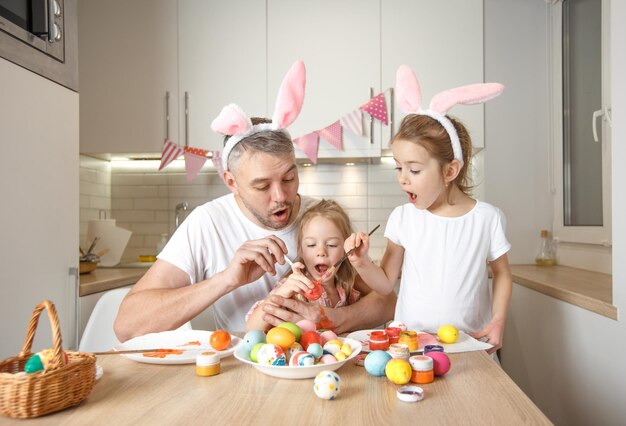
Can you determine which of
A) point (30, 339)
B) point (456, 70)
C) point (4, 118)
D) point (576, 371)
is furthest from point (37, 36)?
point (576, 371)

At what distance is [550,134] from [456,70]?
0.64m

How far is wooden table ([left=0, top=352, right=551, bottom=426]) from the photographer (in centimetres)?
88

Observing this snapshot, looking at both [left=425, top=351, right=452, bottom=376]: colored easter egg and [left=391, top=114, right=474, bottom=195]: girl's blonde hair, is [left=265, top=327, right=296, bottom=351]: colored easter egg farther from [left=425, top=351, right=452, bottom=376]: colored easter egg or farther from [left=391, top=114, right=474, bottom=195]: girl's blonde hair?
[left=391, top=114, right=474, bottom=195]: girl's blonde hair

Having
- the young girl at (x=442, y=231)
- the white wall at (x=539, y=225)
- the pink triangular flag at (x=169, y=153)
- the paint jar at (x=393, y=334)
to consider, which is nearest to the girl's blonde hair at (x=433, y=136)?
the young girl at (x=442, y=231)

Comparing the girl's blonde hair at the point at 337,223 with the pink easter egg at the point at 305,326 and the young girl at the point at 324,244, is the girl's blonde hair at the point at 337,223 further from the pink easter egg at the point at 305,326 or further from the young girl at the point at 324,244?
the pink easter egg at the point at 305,326

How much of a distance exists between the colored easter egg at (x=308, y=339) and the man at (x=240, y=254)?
0.22 meters

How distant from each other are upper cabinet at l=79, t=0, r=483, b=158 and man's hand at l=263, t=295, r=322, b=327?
1900 mm

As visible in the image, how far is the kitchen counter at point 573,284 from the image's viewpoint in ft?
6.40

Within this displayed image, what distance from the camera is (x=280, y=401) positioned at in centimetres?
96

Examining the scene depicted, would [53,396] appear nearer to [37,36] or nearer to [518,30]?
[37,36]

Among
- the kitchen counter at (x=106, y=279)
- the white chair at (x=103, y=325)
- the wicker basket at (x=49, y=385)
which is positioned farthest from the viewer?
the kitchen counter at (x=106, y=279)

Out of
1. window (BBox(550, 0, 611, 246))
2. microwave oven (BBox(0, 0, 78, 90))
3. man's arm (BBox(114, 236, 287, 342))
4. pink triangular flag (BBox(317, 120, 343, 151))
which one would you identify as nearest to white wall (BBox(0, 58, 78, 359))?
microwave oven (BBox(0, 0, 78, 90))

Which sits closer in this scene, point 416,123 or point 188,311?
point 188,311

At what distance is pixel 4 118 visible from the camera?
77.4 inches
